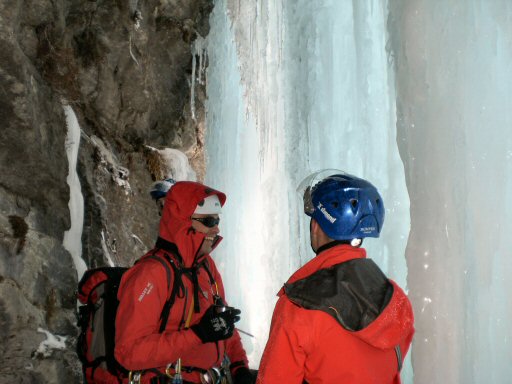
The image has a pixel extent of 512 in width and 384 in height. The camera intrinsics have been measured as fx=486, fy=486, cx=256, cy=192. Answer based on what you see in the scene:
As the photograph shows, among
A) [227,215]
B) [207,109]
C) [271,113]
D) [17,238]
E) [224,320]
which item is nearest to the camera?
[224,320]

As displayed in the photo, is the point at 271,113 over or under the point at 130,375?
over

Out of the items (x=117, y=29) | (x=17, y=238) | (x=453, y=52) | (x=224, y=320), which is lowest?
(x=224, y=320)

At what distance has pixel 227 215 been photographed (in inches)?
380

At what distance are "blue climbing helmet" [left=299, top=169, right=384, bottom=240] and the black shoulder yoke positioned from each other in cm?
16

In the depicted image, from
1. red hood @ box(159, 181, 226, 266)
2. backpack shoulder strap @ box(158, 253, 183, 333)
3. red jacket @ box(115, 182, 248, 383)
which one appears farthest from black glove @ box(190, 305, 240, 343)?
red hood @ box(159, 181, 226, 266)

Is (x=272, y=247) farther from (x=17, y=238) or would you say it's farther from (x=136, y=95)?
(x=17, y=238)

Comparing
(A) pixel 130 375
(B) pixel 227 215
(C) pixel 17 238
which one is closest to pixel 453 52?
(A) pixel 130 375

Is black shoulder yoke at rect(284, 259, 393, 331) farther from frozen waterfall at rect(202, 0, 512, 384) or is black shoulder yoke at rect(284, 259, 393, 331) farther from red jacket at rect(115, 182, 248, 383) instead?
frozen waterfall at rect(202, 0, 512, 384)

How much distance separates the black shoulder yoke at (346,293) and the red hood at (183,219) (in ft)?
3.66

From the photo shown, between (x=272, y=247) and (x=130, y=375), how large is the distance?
260 inches

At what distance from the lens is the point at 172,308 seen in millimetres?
2586

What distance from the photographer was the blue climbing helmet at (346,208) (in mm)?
1868

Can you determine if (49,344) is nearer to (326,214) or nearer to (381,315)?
(326,214)

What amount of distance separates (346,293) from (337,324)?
0.11 m
